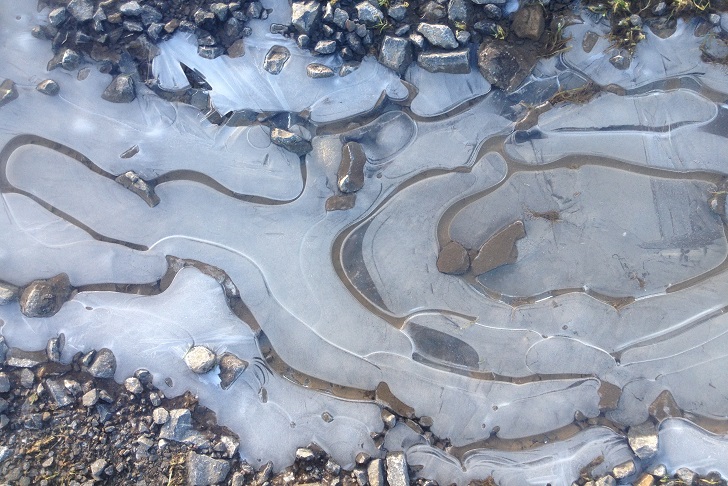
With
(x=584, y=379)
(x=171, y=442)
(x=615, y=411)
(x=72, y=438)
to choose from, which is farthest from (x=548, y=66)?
(x=72, y=438)

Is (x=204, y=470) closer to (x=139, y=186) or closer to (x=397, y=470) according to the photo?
(x=397, y=470)

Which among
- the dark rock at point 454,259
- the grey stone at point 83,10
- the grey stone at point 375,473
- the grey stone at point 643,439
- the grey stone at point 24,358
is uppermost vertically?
the grey stone at point 83,10

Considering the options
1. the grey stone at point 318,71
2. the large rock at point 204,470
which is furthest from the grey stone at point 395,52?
the large rock at point 204,470

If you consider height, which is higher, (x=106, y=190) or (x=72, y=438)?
(x=106, y=190)

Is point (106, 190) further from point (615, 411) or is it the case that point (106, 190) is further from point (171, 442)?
point (615, 411)

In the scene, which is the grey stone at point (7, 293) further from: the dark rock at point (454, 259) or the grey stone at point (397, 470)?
the dark rock at point (454, 259)
